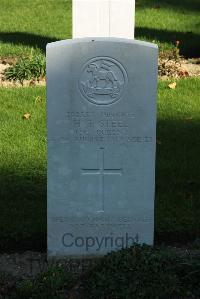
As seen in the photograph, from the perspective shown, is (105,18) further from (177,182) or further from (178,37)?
(177,182)

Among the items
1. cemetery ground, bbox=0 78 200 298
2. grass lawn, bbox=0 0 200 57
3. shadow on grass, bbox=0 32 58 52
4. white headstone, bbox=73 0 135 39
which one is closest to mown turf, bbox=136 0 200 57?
grass lawn, bbox=0 0 200 57

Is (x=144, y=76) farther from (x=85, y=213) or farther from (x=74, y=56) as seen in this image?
(x=85, y=213)

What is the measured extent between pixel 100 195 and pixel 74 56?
2.91ft

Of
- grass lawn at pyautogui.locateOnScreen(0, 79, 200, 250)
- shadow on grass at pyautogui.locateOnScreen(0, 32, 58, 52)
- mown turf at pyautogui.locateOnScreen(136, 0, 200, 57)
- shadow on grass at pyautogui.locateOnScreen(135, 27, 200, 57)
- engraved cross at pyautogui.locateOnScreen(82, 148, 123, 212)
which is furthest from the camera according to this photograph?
mown turf at pyautogui.locateOnScreen(136, 0, 200, 57)

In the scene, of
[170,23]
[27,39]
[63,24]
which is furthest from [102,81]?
[170,23]

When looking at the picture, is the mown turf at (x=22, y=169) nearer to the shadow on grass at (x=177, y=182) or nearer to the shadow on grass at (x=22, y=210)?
the shadow on grass at (x=22, y=210)

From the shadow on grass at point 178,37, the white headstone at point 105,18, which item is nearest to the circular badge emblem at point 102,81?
the white headstone at point 105,18

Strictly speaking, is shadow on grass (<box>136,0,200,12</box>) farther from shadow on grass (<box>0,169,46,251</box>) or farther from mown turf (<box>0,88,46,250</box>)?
shadow on grass (<box>0,169,46,251</box>)

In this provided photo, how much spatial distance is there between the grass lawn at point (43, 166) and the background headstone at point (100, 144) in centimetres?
45

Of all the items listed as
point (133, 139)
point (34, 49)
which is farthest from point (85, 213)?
point (34, 49)

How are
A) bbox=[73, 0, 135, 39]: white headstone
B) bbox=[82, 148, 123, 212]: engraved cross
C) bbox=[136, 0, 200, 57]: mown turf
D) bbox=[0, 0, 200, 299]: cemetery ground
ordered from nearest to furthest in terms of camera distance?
bbox=[0, 0, 200, 299]: cemetery ground
bbox=[82, 148, 123, 212]: engraved cross
bbox=[73, 0, 135, 39]: white headstone
bbox=[136, 0, 200, 57]: mown turf

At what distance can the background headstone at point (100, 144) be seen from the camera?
5035mm

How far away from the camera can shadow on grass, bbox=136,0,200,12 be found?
1462 centimetres

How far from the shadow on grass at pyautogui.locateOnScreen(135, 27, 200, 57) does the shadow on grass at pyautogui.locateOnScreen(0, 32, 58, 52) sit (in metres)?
1.30
